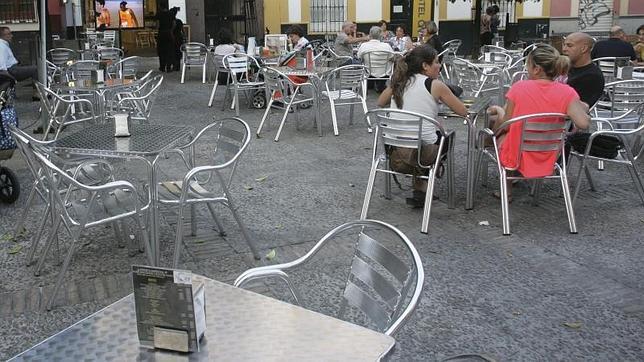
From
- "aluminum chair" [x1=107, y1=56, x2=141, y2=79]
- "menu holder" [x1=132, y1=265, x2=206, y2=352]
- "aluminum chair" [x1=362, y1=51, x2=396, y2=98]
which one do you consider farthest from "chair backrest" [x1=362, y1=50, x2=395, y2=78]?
"menu holder" [x1=132, y1=265, x2=206, y2=352]

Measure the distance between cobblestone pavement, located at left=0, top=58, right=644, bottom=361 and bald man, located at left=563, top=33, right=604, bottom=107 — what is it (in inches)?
33.4

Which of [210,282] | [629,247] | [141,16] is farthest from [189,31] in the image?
[210,282]

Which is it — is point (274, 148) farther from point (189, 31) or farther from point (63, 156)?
point (189, 31)

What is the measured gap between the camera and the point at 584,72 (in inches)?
228

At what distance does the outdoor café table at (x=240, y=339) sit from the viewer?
69.6 inches

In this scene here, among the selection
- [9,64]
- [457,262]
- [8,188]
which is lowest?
[457,262]

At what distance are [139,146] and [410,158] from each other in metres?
2.02

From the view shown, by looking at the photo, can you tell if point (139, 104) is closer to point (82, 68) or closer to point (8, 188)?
point (8, 188)

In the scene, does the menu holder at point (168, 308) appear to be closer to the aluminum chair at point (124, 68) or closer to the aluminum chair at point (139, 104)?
the aluminum chair at point (139, 104)

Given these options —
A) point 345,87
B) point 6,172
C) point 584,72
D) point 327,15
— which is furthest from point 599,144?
point 327,15

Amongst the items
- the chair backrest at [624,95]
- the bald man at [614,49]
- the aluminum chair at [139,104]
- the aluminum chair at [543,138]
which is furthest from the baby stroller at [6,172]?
the bald man at [614,49]

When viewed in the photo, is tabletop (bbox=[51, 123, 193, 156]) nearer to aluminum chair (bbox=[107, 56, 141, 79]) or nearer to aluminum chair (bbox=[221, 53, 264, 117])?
aluminum chair (bbox=[221, 53, 264, 117])

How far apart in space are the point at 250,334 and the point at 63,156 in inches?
110

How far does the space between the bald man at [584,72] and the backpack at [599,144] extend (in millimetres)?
471
